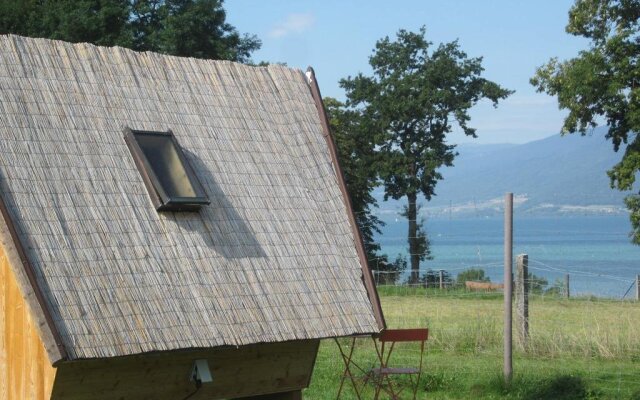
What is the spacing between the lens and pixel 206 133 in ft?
39.3

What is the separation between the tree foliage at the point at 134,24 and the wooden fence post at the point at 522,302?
66.1ft

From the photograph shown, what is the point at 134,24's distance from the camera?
3653 centimetres

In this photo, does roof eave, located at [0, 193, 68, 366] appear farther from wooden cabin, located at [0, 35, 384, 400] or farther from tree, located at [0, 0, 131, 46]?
tree, located at [0, 0, 131, 46]

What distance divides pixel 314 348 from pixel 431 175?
112ft

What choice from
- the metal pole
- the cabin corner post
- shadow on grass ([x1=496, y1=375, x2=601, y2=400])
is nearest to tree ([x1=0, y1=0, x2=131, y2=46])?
the metal pole

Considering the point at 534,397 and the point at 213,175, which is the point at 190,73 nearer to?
the point at 213,175

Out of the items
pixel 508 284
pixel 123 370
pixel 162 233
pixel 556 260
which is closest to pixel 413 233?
pixel 556 260

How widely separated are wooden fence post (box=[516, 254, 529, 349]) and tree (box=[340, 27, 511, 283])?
28.2m

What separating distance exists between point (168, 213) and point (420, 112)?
36.0 m

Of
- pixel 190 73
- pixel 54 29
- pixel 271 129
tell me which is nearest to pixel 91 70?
pixel 190 73

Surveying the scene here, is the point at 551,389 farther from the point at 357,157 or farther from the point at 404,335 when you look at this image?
the point at 357,157

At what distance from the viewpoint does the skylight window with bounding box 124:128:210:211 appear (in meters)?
10.8

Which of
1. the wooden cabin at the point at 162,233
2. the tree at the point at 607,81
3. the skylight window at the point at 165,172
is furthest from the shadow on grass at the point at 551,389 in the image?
the tree at the point at 607,81

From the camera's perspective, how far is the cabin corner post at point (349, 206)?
11500mm
